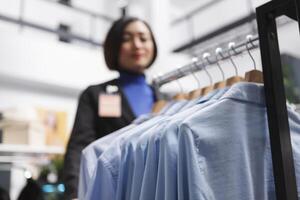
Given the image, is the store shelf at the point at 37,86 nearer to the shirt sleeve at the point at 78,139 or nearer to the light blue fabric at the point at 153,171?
the shirt sleeve at the point at 78,139

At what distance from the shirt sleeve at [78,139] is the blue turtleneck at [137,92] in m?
0.16

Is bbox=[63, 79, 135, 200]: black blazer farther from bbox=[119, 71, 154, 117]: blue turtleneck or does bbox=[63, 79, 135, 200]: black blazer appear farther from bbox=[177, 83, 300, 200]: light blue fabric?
bbox=[177, 83, 300, 200]: light blue fabric

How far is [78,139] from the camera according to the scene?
123 centimetres

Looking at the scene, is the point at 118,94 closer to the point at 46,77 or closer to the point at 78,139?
the point at 78,139

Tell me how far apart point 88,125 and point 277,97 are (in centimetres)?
80

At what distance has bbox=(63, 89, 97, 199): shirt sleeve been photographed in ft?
3.74

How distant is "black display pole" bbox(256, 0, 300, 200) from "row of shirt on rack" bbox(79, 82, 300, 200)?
55 millimetres

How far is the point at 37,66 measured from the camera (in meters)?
3.20

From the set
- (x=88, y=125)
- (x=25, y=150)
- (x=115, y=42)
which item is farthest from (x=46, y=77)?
(x=88, y=125)

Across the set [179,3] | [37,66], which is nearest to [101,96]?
[37,66]

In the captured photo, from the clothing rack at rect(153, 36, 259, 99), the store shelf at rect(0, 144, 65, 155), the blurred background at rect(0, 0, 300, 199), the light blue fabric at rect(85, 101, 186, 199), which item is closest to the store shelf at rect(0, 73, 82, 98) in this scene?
the blurred background at rect(0, 0, 300, 199)

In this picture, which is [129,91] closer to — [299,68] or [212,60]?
[212,60]

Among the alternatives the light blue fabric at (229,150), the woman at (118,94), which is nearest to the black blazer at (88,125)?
the woman at (118,94)

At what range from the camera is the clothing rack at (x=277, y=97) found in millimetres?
618
